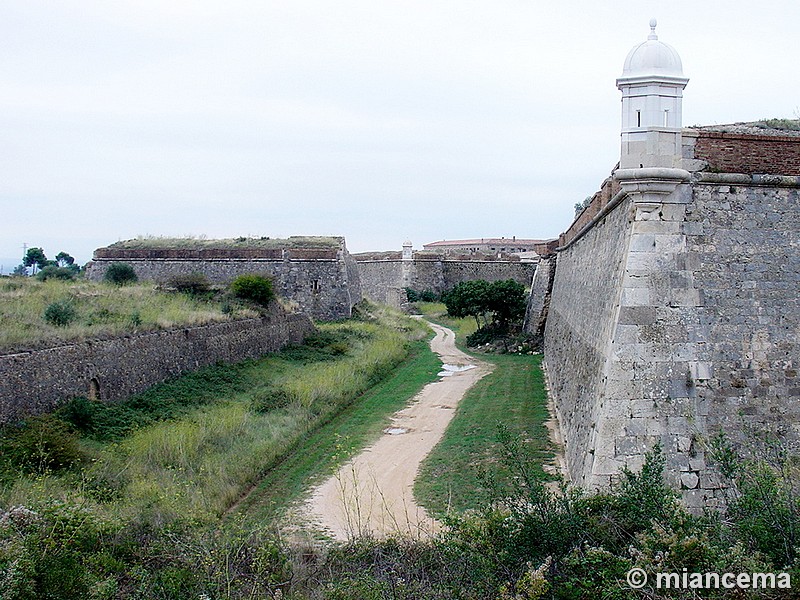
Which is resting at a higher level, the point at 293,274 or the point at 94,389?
the point at 293,274

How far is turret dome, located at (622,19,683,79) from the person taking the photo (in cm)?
720

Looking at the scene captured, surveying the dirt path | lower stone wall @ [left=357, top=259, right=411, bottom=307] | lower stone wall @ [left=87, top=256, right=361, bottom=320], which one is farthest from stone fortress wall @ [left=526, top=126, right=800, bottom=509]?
lower stone wall @ [left=357, top=259, right=411, bottom=307]

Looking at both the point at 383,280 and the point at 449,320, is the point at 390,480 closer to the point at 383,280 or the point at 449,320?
the point at 449,320

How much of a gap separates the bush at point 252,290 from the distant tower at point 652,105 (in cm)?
1625

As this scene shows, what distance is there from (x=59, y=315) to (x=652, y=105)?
11.2m

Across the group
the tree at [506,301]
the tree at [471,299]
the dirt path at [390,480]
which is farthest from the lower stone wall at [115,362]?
the tree at [506,301]

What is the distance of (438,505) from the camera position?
9.12 meters

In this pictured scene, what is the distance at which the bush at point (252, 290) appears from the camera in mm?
21984

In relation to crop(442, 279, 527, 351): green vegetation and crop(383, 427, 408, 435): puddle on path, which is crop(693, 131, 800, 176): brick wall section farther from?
crop(442, 279, 527, 351): green vegetation

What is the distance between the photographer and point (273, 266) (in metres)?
29.8

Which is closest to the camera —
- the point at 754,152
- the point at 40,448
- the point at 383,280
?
the point at 754,152

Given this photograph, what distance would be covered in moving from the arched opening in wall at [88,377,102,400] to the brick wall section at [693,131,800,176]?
10538mm

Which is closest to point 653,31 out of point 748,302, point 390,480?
point 748,302

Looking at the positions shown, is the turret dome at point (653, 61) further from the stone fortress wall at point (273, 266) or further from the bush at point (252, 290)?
the stone fortress wall at point (273, 266)
